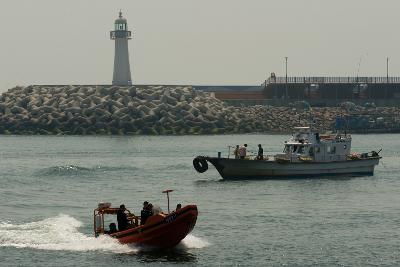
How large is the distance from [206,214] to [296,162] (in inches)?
752

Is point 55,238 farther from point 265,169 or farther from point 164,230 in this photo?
point 265,169

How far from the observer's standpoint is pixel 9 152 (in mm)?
120062

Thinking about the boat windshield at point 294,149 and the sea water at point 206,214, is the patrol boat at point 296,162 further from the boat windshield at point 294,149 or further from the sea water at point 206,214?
the sea water at point 206,214

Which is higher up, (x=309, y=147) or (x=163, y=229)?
(x=309, y=147)

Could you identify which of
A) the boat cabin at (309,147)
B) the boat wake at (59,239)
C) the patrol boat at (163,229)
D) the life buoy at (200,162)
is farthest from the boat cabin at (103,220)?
the boat cabin at (309,147)

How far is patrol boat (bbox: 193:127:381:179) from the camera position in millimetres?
76500

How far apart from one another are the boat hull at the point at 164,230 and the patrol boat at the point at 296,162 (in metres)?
30.9

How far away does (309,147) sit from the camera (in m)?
77.2

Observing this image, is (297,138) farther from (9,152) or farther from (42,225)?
(9,152)

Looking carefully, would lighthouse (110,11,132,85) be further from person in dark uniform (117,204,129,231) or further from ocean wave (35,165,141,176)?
person in dark uniform (117,204,129,231)

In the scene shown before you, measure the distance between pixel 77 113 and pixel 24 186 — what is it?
89.5m

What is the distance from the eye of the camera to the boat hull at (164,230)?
1778 inches

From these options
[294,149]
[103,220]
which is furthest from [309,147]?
[103,220]

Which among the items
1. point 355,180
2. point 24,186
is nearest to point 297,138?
point 355,180
